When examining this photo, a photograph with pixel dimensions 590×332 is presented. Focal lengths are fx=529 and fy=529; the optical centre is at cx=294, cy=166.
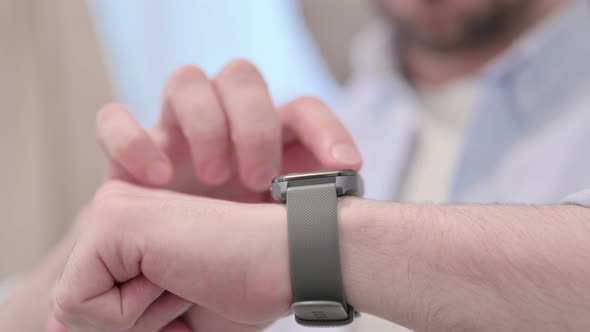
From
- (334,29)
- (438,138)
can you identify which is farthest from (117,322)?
(334,29)

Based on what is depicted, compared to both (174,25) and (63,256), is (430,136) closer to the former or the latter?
(63,256)

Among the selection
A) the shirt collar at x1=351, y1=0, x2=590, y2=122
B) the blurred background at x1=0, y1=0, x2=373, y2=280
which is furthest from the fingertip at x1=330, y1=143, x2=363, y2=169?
the blurred background at x1=0, y1=0, x2=373, y2=280

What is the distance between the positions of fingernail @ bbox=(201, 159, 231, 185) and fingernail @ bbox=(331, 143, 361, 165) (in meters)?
0.14

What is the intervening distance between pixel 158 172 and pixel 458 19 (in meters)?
0.98

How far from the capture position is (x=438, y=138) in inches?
51.8

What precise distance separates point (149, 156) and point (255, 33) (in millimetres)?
1386

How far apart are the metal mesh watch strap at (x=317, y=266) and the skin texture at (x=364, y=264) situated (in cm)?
1

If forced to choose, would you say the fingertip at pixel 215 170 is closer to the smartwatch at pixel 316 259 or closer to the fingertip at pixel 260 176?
the fingertip at pixel 260 176

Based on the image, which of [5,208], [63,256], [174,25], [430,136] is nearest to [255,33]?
[174,25]

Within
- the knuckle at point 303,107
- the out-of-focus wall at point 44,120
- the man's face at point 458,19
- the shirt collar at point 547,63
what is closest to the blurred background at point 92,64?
the out-of-focus wall at point 44,120

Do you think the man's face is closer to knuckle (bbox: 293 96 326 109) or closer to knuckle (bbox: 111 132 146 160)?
knuckle (bbox: 293 96 326 109)

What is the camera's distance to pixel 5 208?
174cm

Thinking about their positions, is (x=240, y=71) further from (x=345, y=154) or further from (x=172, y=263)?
(x=172, y=263)

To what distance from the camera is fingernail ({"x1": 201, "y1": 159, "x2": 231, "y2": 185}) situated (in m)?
0.65
